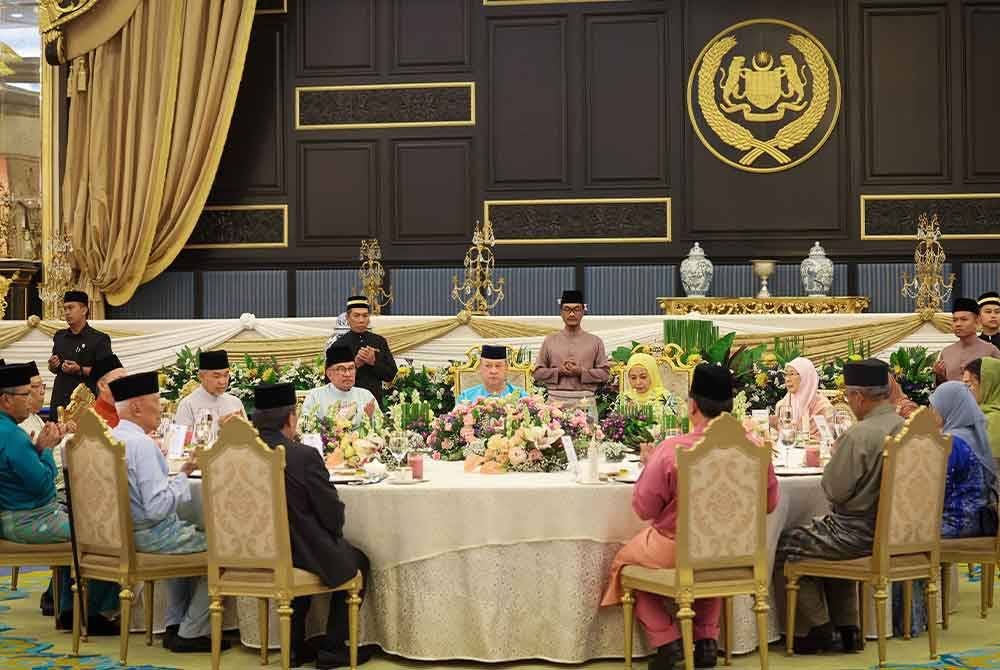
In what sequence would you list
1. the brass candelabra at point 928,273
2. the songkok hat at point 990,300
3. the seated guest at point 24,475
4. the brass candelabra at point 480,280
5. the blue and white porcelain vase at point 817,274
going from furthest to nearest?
the blue and white porcelain vase at point 817,274, the brass candelabra at point 480,280, the brass candelabra at point 928,273, the songkok hat at point 990,300, the seated guest at point 24,475

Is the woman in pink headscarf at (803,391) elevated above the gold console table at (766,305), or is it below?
below

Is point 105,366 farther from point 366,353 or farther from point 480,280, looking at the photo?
point 480,280

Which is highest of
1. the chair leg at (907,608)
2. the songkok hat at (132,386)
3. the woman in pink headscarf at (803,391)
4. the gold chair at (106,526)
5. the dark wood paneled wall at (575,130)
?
the dark wood paneled wall at (575,130)

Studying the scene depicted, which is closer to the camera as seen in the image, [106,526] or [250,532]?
[250,532]

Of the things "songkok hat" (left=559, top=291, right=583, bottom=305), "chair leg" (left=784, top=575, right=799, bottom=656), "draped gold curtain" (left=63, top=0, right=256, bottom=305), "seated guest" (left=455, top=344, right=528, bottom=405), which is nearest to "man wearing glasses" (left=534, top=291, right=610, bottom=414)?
"songkok hat" (left=559, top=291, right=583, bottom=305)

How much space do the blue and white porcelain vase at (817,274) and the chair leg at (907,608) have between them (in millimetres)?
6124

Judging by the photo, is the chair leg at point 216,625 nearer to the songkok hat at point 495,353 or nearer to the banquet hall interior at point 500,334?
the banquet hall interior at point 500,334

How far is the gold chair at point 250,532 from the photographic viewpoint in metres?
4.86

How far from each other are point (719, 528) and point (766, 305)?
20.7ft

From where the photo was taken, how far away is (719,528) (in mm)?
4852

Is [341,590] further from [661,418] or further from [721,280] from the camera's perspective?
[721,280]

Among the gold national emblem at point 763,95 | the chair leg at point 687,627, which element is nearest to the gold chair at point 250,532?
the chair leg at point 687,627

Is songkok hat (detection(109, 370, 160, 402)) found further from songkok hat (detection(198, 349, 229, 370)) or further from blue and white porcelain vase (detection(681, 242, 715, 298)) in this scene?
blue and white porcelain vase (detection(681, 242, 715, 298))

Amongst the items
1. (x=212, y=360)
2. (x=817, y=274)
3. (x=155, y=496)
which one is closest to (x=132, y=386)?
(x=155, y=496)
